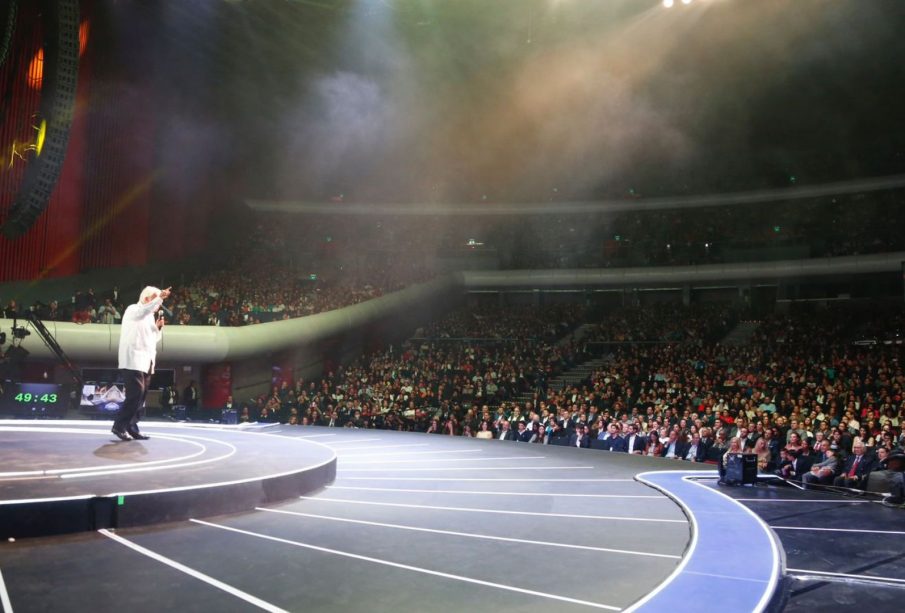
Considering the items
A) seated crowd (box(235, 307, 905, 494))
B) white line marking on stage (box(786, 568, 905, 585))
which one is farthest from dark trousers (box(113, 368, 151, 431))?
seated crowd (box(235, 307, 905, 494))

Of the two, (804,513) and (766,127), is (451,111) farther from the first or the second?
(804,513)

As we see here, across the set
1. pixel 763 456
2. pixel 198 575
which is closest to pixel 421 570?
pixel 198 575

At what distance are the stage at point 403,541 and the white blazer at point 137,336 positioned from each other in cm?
90

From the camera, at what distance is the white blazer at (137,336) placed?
7.15 metres

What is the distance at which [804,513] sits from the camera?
646 centimetres

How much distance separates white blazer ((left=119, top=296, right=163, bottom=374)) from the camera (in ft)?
23.5

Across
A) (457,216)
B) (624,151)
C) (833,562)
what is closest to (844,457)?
(833,562)

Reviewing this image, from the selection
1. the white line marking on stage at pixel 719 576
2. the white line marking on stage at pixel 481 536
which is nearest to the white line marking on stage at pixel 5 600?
the white line marking on stage at pixel 481 536

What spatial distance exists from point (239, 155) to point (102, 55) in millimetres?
6865

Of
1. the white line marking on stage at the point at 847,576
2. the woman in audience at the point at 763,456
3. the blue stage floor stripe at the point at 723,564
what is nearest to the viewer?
the blue stage floor stripe at the point at 723,564

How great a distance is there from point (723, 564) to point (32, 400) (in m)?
13.1

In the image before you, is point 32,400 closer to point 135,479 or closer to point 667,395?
point 135,479

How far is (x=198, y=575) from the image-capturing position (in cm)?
390

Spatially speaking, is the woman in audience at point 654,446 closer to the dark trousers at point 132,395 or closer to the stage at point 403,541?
the stage at point 403,541
